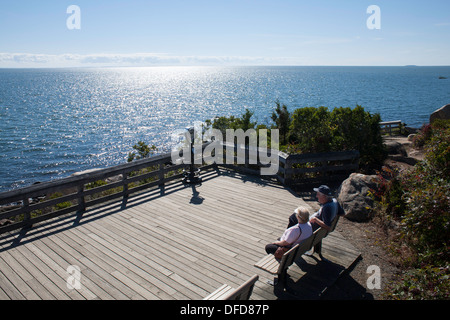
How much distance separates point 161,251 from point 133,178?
3.42 m

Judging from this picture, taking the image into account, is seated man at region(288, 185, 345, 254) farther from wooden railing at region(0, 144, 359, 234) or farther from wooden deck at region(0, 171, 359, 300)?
wooden railing at region(0, 144, 359, 234)

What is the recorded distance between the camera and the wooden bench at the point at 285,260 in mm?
4812

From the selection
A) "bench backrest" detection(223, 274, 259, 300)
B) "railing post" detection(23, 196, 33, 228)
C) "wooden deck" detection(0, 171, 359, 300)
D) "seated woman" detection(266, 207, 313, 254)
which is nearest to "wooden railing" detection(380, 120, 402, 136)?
"wooden deck" detection(0, 171, 359, 300)

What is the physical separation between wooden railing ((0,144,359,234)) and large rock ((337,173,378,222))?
68.7 inches

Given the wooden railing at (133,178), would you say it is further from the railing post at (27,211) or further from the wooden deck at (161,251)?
the wooden deck at (161,251)

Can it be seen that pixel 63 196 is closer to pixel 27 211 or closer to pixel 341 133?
pixel 27 211

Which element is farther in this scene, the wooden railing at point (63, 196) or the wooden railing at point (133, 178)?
the wooden railing at point (133, 178)

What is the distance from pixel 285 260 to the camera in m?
4.80

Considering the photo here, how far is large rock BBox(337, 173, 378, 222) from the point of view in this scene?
770 cm

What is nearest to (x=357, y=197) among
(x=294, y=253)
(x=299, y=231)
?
(x=299, y=231)

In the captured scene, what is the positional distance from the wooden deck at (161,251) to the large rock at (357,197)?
38.6 inches

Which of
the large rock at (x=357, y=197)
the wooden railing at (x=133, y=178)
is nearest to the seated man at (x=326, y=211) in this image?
the large rock at (x=357, y=197)

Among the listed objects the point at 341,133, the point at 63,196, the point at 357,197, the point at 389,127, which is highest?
the point at 341,133
